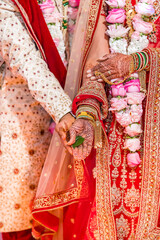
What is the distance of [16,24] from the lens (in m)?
1.60

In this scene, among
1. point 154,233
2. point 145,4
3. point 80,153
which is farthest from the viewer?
point 145,4

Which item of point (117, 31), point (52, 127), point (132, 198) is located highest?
point (117, 31)

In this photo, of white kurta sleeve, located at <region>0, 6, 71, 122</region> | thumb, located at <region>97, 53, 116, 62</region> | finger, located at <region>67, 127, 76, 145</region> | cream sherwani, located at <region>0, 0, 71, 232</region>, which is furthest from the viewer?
cream sherwani, located at <region>0, 0, 71, 232</region>

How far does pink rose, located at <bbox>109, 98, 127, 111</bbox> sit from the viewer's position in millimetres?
1586

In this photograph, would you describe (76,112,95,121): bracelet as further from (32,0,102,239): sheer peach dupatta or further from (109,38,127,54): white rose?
(109,38,127,54): white rose

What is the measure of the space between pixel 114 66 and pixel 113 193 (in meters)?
0.61

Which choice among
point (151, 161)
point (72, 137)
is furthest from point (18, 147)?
point (151, 161)

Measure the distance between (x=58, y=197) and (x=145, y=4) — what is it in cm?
106

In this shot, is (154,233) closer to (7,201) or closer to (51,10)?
(7,201)

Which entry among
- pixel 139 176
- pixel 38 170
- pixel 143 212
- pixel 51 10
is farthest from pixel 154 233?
pixel 51 10

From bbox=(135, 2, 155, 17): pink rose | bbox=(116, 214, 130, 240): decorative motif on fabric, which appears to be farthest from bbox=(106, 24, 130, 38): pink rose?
bbox=(116, 214, 130, 240): decorative motif on fabric

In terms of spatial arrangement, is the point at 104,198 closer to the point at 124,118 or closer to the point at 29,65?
the point at 124,118

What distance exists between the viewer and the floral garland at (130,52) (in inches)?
62.4

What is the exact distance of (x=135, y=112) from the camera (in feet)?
5.17
